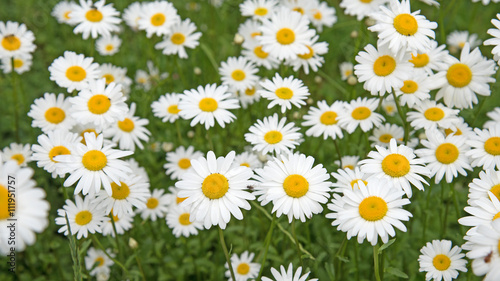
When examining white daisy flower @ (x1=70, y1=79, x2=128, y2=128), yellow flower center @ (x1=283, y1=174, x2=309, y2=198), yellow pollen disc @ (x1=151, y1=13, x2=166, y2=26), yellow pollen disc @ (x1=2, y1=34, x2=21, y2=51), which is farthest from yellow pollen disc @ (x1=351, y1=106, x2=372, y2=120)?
yellow pollen disc @ (x1=2, y1=34, x2=21, y2=51)

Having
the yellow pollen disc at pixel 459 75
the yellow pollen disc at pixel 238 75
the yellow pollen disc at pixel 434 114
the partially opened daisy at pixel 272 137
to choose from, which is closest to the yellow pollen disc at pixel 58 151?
the partially opened daisy at pixel 272 137

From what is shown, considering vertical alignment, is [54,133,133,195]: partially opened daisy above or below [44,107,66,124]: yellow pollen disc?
below

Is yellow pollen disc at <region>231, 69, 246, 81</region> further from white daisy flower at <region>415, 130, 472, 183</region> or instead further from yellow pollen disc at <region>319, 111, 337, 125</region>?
white daisy flower at <region>415, 130, 472, 183</region>

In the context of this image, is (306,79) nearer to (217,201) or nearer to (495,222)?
(217,201)

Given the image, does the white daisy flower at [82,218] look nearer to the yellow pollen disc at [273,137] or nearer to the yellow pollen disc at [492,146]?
the yellow pollen disc at [273,137]

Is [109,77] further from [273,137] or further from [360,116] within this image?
[360,116]

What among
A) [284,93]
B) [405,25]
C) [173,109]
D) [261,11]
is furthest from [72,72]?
[405,25]

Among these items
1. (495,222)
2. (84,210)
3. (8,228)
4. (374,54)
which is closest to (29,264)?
(84,210)
